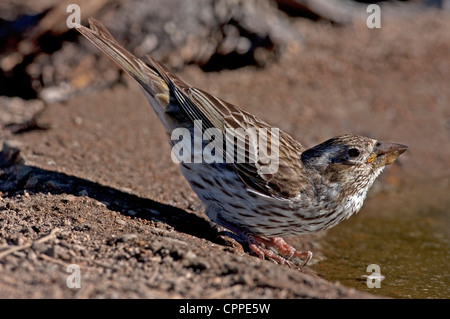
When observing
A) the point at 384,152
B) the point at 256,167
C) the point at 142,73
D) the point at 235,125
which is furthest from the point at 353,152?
the point at 142,73

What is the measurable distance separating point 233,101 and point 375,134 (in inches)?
80.2

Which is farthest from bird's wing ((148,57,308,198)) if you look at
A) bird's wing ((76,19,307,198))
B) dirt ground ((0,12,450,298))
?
dirt ground ((0,12,450,298))

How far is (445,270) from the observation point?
6.60 meters

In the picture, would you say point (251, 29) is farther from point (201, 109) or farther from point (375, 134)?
point (201, 109)

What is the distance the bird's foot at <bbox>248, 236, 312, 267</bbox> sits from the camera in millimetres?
6102

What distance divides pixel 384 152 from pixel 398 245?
138 centimetres

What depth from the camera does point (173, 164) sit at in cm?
805

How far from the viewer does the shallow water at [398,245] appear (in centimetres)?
610

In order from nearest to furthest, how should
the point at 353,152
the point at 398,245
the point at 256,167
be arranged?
the point at 256,167, the point at 353,152, the point at 398,245

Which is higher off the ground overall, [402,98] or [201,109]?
[402,98]

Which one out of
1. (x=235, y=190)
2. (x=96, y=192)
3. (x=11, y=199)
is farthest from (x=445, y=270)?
(x=11, y=199)

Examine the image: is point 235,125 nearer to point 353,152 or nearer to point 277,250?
point 353,152
